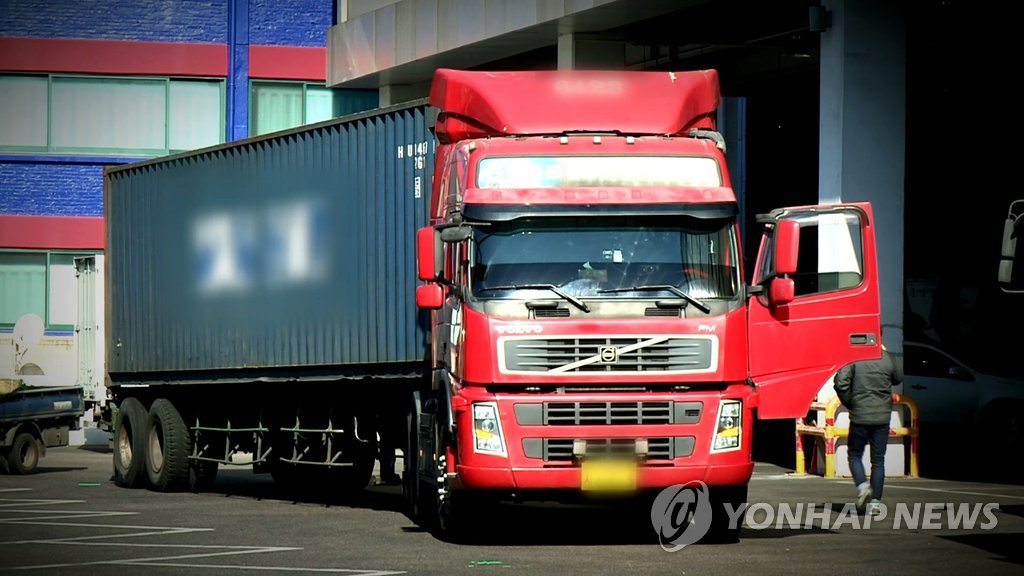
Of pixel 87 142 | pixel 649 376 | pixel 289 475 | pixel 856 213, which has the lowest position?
pixel 289 475

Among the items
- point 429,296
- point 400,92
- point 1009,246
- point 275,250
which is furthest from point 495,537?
point 400,92

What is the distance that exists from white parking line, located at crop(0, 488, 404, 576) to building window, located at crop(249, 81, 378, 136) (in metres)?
20.2

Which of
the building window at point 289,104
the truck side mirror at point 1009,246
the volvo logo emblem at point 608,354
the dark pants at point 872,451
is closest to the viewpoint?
the volvo logo emblem at point 608,354

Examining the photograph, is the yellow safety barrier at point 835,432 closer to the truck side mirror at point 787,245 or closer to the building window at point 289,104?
the truck side mirror at point 787,245

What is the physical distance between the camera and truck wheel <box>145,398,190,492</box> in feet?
70.6

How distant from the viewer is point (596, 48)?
29234 mm

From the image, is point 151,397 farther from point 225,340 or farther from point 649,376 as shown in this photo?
point 649,376

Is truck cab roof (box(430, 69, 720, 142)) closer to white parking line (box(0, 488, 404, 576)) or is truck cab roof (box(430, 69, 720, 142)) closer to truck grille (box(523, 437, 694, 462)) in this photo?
truck grille (box(523, 437, 694, 462))

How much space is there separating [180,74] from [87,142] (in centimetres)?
248

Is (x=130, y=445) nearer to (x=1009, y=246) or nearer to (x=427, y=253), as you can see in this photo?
(x=427, y=253)

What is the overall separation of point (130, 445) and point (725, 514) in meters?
10.4

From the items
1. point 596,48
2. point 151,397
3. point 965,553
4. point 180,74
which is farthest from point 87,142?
point 965,553

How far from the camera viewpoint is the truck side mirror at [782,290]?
14.5 meters

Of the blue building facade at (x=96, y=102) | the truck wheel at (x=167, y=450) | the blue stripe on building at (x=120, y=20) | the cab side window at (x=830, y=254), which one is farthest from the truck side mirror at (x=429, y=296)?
the blue stripe on building at (x=120, y=20)
